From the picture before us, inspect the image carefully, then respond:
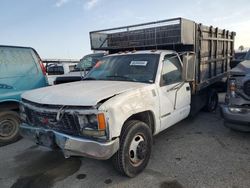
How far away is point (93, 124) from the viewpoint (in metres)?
2.65

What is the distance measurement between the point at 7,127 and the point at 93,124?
308cm

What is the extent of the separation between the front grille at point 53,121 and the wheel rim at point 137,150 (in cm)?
88

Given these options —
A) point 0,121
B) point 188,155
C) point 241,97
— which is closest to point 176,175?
point 188,155

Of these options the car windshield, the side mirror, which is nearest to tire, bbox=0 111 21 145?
the car windshield

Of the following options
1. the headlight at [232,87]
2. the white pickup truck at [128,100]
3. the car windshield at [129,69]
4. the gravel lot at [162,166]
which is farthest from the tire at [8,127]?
the headlight at [232,87]

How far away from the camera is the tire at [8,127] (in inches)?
184

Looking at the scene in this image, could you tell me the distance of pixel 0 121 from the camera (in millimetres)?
4629

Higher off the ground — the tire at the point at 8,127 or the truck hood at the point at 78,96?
the truck hood at the point at 78,96

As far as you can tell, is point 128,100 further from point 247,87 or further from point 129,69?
point 247,87

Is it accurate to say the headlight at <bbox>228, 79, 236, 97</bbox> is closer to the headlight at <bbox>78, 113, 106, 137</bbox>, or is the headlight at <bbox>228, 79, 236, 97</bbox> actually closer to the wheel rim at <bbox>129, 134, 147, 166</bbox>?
the wheel rim at <bbox>129, 134, 147, 166</bbox>

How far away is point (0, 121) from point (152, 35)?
400 cm

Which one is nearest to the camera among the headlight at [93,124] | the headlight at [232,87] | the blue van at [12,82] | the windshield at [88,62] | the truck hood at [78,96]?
the headlight at [93,124]

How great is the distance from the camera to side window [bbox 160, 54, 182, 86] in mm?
3863

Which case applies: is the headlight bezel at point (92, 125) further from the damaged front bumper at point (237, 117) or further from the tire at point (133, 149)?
the damaged front bumper at point (237, 117)
